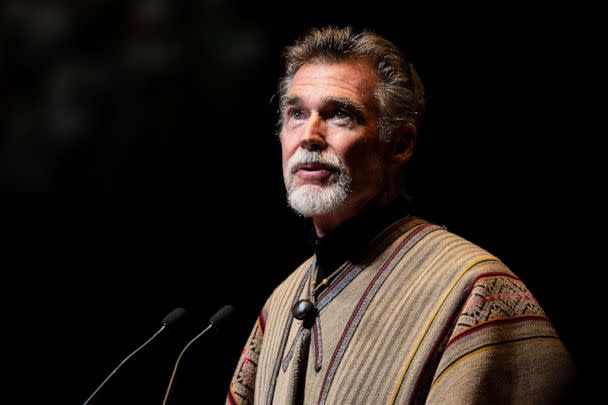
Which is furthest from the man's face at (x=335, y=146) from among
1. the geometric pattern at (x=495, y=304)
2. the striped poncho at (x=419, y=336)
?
the geometric pattern at (x=495, y=304)

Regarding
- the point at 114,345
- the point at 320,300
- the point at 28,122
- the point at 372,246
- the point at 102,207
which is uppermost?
the point at 28,122

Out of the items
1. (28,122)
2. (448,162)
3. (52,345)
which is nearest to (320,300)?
(448,162)

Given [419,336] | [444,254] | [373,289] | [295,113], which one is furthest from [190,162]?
[419,336]

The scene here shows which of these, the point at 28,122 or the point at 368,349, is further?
the point at 28,122

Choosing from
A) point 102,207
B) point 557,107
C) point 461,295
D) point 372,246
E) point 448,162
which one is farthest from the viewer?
point 102,207

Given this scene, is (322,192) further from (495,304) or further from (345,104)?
(495,304)

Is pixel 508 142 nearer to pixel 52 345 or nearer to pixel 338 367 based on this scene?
pixel 338 367

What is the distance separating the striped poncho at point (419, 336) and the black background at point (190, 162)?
24.5 inches

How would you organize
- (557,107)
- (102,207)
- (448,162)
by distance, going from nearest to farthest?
(557,107)
(448,162)
(102,207)

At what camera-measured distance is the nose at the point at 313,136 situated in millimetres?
1787

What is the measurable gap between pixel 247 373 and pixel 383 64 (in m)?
1.02

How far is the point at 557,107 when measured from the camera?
2205 mm

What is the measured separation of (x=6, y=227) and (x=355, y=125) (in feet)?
4.84

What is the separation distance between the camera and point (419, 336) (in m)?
1.54
